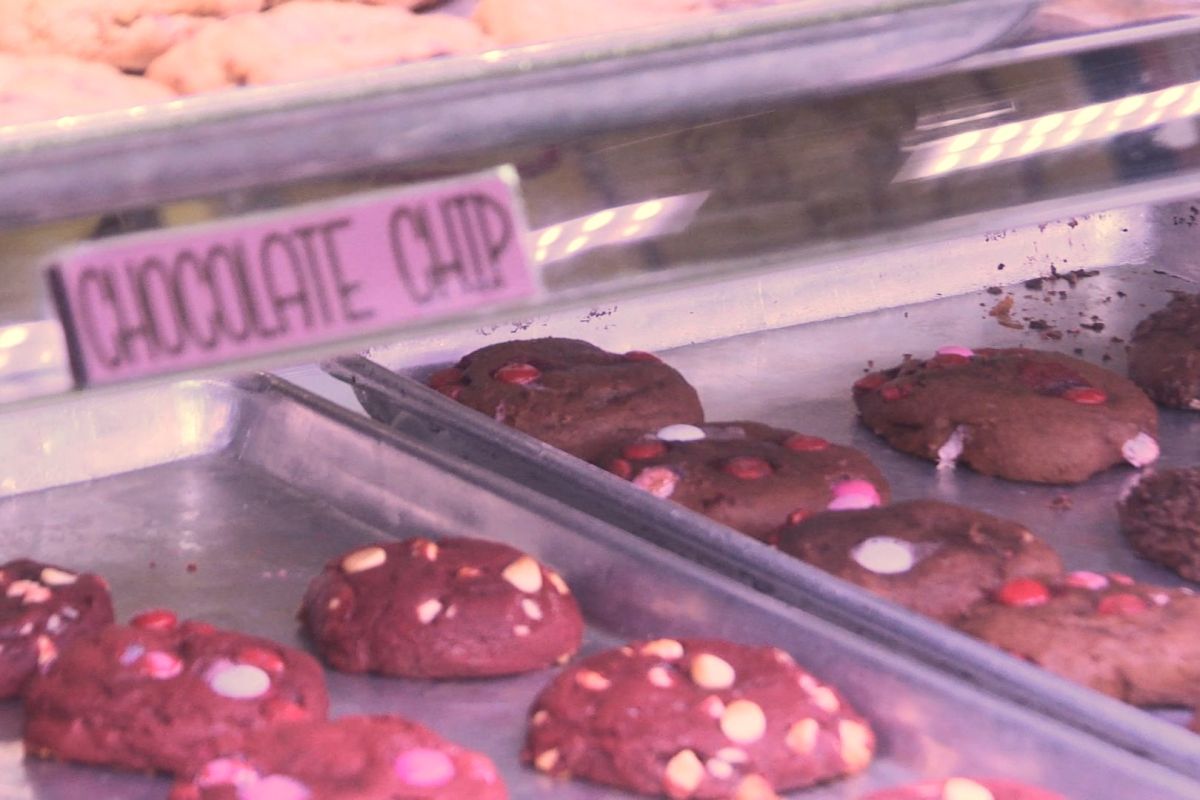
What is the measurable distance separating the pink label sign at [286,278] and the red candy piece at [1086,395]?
1.70 m

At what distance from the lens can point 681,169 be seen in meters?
1.12

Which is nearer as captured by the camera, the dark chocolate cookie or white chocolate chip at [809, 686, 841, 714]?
white chocolate chip at [809, 686, 841, 714]

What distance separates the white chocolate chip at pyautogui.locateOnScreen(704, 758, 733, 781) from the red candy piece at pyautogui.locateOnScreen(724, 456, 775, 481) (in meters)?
0.74

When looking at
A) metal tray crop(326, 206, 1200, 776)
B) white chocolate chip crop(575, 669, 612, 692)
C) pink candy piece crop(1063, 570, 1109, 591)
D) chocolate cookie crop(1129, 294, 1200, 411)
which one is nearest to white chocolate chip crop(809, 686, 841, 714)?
metal tray crop(326, 206, 1200, 776)

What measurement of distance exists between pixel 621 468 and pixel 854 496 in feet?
1.15

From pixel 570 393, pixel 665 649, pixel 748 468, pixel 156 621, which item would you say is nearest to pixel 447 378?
pixel 570 393

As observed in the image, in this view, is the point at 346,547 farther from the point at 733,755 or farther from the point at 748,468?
the point at 733,755

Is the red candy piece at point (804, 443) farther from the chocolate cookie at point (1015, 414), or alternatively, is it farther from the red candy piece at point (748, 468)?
the chocolate cookie at point (1015, 414)

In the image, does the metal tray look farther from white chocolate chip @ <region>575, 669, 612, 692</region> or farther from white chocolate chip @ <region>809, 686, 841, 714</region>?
white chocolate chip @ <region>575, 669, 612, 692</region>

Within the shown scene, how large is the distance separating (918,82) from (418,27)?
1.50ft

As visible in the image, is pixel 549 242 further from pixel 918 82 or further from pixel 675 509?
pixel 675 509

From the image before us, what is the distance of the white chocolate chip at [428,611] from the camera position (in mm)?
1789

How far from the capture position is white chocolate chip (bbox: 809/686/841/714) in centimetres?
157

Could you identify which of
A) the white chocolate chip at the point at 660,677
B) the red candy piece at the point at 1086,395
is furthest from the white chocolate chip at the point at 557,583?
the red candy piece at the point at 1086,395
